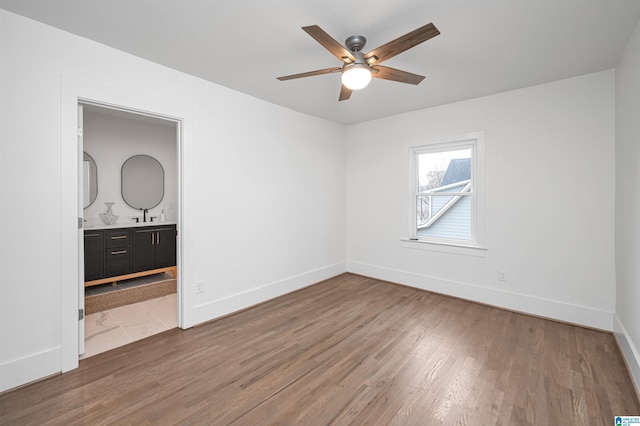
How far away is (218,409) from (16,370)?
1502 millimetres

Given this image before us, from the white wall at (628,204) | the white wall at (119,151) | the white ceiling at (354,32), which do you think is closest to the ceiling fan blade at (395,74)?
the white ceiling at (354,32)

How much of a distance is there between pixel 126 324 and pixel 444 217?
4137mm

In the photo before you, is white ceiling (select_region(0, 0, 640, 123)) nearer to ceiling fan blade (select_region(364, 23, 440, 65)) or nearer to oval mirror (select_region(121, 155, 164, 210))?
ceiling fan blade (select_region(364, 23, 440, 65))

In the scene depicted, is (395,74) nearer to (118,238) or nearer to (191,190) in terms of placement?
(191,190)

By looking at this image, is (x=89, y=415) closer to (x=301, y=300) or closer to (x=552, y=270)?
(x=301, y=300)

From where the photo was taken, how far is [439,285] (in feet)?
13.3

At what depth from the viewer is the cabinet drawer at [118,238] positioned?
3.84 metres

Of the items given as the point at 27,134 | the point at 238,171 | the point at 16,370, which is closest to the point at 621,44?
the point at 238,171

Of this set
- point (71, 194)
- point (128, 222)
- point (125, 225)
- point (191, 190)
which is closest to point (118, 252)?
point (125, 225)

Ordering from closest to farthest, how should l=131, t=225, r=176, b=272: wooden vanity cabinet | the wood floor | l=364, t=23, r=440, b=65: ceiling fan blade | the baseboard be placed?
l=364, t=23, r=440, b=65: ceiling fan blade
the wood floor
the baseboard
l=131, t=225, r=176, b=272: wooden vanity cabinet

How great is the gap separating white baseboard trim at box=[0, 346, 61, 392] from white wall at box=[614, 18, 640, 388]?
418 cm

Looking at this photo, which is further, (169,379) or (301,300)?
(301,300)

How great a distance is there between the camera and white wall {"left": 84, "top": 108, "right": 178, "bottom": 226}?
13.4ft

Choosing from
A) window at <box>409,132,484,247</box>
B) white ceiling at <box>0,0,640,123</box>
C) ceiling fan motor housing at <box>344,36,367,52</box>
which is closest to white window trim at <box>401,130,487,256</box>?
window at <box>409,132,484,247</box>
